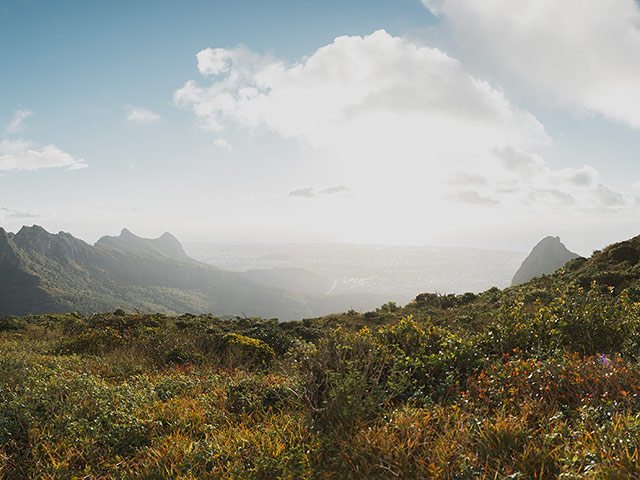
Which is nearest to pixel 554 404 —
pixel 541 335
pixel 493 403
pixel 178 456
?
pixel 493 403

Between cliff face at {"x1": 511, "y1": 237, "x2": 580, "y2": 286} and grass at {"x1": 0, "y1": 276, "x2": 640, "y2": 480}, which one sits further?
cliff face at {"x1": 511, "y1": 237, "x2": 580, "y2": 286}

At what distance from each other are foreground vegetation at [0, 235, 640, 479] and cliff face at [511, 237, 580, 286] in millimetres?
136557

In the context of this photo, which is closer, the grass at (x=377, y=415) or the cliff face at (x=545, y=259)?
the grass at (x=377, y=415)

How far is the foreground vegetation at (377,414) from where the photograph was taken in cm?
321

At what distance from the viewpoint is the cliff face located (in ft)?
407

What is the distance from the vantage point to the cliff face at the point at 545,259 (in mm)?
124125

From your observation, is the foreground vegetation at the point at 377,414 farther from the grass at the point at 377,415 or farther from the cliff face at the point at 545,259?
the cliff face at the point at 545,259

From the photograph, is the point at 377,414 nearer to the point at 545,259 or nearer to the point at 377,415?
the point at 377,415

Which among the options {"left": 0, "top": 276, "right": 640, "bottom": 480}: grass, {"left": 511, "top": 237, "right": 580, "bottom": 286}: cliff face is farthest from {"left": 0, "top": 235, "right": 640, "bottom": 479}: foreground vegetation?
{"left": 511, "top": 237, "right": 580, "bottom": 286}: cliff face

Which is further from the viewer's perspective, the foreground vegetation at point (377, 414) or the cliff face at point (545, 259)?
the cliff face at point (545, 259)

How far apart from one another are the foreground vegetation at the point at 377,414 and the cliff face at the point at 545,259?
137 metres

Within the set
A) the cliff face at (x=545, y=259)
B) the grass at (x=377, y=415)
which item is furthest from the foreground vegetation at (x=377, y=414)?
the cliff face at (x=545, y=259)

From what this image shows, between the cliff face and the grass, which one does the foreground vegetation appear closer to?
the grass

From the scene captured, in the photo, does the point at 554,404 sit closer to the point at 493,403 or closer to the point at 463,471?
the point at 493,403
